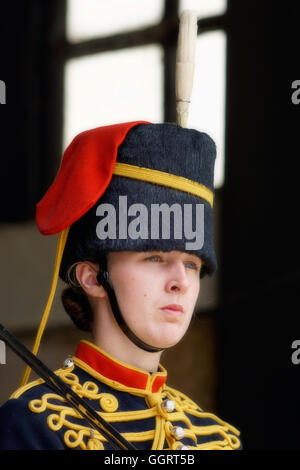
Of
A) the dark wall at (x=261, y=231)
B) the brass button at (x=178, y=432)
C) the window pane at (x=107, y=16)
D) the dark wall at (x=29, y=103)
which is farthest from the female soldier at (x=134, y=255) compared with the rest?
the dark wall at (x=29, y=103)

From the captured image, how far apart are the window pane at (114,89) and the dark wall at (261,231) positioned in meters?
0.42

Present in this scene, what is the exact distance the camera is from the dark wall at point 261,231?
328cm

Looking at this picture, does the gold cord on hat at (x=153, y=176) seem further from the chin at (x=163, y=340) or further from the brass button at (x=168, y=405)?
the brass button at (x=168, y=405)

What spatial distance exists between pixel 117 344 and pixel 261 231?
1603 mm

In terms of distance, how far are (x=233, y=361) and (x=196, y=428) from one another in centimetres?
153

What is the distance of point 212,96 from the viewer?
12.0 ft

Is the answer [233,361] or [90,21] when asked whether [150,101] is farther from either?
[233,361]

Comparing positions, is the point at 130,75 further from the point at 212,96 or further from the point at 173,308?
the point at 173,308

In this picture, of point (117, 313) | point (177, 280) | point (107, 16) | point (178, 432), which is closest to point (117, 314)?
point (117, 313)

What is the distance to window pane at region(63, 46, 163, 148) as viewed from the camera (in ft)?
12.8

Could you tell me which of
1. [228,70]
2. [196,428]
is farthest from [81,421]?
[228,70]

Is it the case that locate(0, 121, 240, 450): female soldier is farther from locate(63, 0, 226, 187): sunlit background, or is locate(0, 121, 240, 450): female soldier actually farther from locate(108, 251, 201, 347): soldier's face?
locate(63, 0, 226, 187): sunlit background

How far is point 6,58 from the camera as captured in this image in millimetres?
4160

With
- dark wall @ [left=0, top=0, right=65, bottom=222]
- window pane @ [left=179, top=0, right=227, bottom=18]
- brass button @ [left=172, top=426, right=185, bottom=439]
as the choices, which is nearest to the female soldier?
brass button @ [left=172, top=426, right=185, bottom=439]
